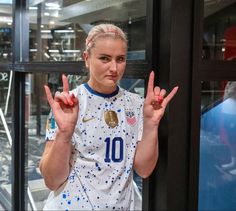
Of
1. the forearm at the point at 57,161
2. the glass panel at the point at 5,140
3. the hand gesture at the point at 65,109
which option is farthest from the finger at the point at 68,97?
the glass panel at the point at 5,140

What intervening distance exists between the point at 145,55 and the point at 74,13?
39.7 inches

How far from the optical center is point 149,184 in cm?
152

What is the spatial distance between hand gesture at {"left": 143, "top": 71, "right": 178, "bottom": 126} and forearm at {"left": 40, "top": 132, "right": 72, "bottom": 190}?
0.28 m

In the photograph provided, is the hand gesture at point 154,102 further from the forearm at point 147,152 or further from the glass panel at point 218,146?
the glass panel at point 218,146

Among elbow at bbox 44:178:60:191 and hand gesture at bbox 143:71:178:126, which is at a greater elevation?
hand gesture at bbox 143:71:178:126

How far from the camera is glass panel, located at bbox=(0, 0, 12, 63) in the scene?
9.75 feet

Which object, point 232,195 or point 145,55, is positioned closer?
point 145,55

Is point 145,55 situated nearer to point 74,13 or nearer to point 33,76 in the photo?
point 74,13

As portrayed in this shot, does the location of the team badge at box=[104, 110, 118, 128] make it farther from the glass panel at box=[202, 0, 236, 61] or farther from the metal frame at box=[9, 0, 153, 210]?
the metal frame at box=[9, 0, 153, 210]

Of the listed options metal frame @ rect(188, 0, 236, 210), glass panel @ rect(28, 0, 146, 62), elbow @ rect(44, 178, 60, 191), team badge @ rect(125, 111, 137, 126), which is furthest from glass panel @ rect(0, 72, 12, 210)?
metal frame @ rect(188, 0, 236, 210)

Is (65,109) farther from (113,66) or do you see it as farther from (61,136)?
(113,66)

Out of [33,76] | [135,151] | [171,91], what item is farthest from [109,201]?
[33,76]

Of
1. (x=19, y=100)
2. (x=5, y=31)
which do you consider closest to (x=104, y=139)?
(x=19, y=100)

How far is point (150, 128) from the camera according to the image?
1304 mm
